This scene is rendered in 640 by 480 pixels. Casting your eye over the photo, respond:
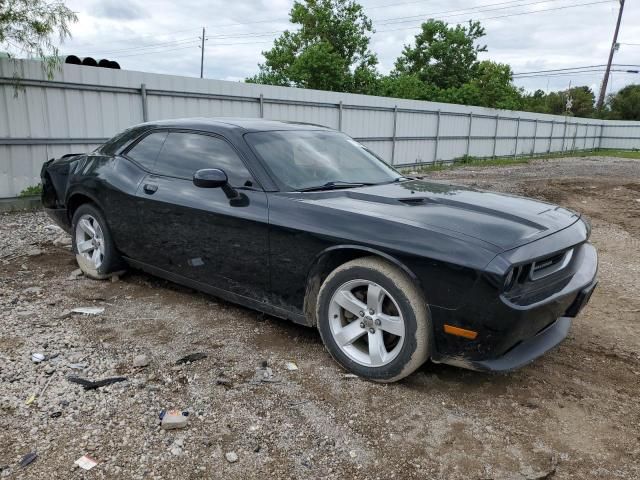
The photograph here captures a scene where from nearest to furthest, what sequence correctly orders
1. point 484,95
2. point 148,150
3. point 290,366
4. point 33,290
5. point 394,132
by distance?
point 290,366
point 148,150
point 33,290
point 394,132
point 484,95

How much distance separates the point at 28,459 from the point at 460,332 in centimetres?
220

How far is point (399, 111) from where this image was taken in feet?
57.4

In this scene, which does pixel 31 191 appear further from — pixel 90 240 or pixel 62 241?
pixel 90 240

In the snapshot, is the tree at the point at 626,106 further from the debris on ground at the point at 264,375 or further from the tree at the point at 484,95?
the debris on ground at the point at 264,375

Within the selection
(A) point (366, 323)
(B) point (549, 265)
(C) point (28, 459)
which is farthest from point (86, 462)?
(B) point (549, 265)

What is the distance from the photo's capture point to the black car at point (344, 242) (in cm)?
266

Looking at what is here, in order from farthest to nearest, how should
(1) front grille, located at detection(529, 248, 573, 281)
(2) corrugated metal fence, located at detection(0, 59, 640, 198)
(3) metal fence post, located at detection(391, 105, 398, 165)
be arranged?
1. (3) metal fence post, located at detection(391, 105, 398, 165)
2. (2) corrugated metal fence, located at detection(0, 59, 640, 198)
3. (1) front grille, located at detection(529, 248, 573, 281)

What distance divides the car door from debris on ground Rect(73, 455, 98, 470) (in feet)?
4.91

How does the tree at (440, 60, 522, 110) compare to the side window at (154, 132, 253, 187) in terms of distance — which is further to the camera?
the tree at (440, 60, 522, 110)

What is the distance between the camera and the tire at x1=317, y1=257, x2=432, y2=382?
109 inches

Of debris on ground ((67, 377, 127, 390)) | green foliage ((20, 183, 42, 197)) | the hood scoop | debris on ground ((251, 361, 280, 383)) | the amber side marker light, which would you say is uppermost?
the hood scoop

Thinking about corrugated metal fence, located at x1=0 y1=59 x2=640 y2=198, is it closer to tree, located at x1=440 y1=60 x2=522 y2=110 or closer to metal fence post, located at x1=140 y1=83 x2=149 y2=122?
metal fence post, located at x1=140 y1=83 x2=149 y2=122

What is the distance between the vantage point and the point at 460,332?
2.66 metres

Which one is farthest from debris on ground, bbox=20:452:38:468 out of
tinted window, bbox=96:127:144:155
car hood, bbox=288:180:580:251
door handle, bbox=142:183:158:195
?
tinted window, bbox=96:127:144:155
